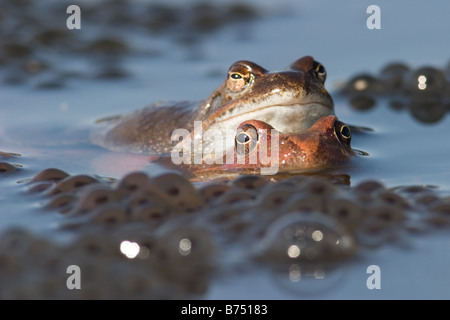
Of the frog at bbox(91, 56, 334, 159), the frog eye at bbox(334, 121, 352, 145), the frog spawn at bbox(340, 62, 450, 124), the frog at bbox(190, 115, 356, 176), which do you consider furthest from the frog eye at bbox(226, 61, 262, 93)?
the frog spawn at bbox(340, 62, 450, 124)

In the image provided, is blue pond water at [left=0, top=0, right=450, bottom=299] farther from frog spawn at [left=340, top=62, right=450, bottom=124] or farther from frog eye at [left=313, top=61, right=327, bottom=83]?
frog eye at [left=313, top=61, right=327, bottom=83]

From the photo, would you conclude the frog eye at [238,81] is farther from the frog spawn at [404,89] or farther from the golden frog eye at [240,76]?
the frog spawn at [404,89]

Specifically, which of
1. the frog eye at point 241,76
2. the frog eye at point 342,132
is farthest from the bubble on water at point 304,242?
the frog eye at point 241,76

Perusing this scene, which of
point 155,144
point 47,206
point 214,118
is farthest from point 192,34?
point 47,206

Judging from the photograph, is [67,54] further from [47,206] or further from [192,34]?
[47,206]

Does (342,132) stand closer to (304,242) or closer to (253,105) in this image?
(253,105)

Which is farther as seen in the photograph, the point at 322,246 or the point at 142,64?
the point at 142,64
